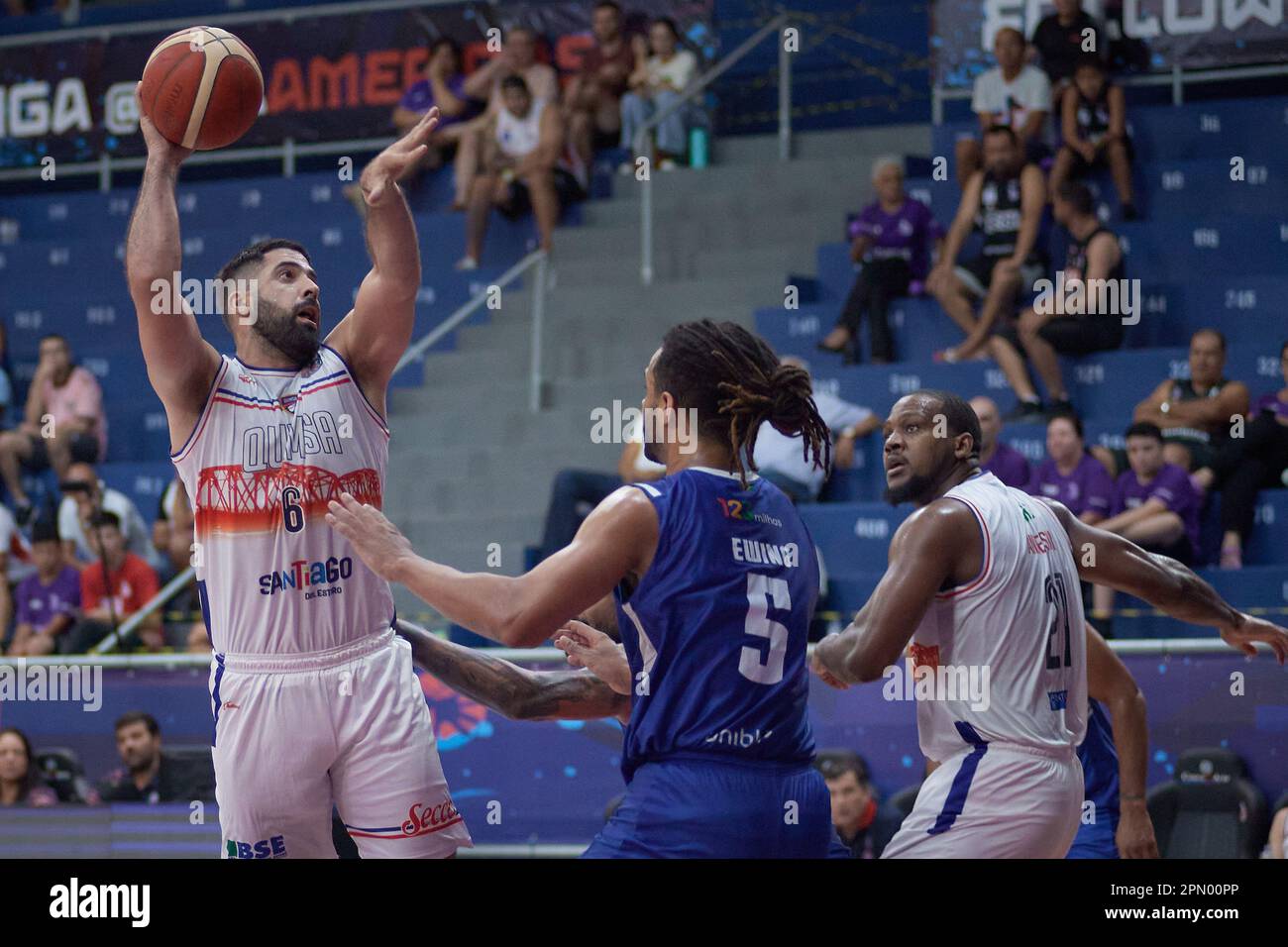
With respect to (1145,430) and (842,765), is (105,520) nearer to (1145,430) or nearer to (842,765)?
(842,765)

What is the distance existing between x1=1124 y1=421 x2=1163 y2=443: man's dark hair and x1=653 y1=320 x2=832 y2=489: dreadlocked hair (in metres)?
5.04

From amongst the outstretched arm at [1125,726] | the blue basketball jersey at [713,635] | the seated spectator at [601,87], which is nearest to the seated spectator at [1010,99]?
the seated spectator at [601,87]

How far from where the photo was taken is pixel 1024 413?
9.41m

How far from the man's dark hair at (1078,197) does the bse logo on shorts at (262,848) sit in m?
6.87

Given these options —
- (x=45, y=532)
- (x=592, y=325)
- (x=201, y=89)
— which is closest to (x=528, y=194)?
(x=592, y=325)

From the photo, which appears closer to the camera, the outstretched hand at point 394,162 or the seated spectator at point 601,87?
the outstretched hand at point 394,162

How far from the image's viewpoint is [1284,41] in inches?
428

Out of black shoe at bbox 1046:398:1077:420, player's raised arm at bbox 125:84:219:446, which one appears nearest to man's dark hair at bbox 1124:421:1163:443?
black shoe at bbox 1046:398:1077:420

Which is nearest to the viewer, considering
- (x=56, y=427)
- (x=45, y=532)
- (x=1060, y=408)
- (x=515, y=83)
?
(x=1060, y=408)

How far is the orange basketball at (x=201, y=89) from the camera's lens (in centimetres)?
468

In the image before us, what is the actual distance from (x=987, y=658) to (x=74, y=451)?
8.39 metres

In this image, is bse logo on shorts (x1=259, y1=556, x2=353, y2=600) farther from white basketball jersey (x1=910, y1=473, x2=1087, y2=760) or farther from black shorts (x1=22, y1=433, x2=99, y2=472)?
black shorts (x1=22, y1=433, x2=99, y2=472)

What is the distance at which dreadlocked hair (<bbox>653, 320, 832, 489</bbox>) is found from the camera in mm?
3959

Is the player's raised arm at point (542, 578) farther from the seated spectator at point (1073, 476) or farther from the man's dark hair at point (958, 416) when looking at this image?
the seated spectator at point (1073, 476)
